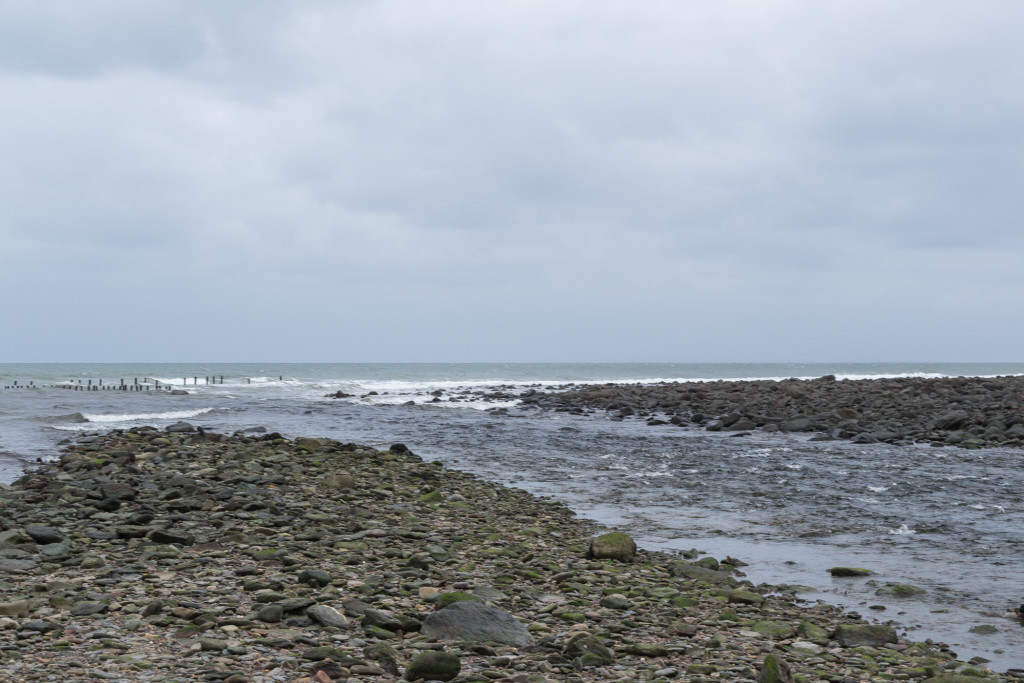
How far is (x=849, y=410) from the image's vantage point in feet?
92.5

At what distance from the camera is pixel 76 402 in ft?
118

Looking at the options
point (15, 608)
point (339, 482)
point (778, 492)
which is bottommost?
point (778, 492)

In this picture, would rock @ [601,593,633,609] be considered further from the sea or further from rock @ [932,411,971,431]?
rock @ [932,411,971,431]

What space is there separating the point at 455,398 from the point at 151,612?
134ft

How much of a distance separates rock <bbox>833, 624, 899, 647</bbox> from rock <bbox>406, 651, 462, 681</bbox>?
10.7 feet

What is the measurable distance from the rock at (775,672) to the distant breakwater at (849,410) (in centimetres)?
1876

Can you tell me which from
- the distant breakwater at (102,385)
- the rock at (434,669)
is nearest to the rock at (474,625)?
the rock at (434,669)

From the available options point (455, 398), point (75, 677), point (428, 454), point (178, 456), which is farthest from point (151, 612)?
point (455, 398)

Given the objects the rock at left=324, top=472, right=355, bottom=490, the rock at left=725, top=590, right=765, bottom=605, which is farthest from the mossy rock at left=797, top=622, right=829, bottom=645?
the rock at left=324, top=472, right=355, bottom=490

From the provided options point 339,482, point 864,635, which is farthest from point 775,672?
point 339,482

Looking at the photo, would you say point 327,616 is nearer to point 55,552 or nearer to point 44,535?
point 55,552

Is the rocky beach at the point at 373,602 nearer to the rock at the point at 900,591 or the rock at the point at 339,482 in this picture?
the rock at the point at 900,591

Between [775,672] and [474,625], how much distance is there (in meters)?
2.17

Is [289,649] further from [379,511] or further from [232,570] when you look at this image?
[379,511]
